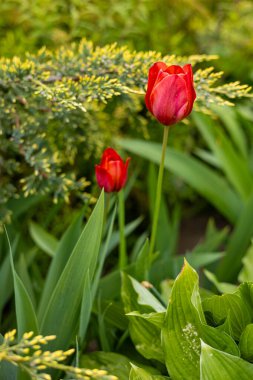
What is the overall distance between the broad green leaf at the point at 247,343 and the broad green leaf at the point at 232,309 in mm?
56

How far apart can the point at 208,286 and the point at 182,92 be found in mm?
792

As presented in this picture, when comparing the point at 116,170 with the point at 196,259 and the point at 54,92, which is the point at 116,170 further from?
the point at 196,259

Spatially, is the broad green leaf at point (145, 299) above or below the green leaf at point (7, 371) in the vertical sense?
above

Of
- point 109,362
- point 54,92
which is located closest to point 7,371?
point 109,362

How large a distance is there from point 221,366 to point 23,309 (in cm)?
41

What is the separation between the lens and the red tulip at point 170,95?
1.31m

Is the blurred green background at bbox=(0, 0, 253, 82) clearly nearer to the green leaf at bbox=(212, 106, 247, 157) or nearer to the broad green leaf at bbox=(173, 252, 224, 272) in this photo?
the green leaf at bbox=(212, 106, 247, 157)

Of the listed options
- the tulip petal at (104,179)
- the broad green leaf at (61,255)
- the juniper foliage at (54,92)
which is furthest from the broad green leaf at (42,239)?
the tulip petal at (104,179)

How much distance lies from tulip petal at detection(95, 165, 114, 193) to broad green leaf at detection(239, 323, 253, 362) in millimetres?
411

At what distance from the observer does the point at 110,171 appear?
4.62ft

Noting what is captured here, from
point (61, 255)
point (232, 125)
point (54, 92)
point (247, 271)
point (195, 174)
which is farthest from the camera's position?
point (232, 125)

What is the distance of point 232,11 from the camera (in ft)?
9.16

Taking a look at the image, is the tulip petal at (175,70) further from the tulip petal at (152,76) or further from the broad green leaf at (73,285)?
the broad green leaf at (73,285)

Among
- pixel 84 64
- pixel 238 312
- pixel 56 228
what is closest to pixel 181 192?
pixel 56 228
